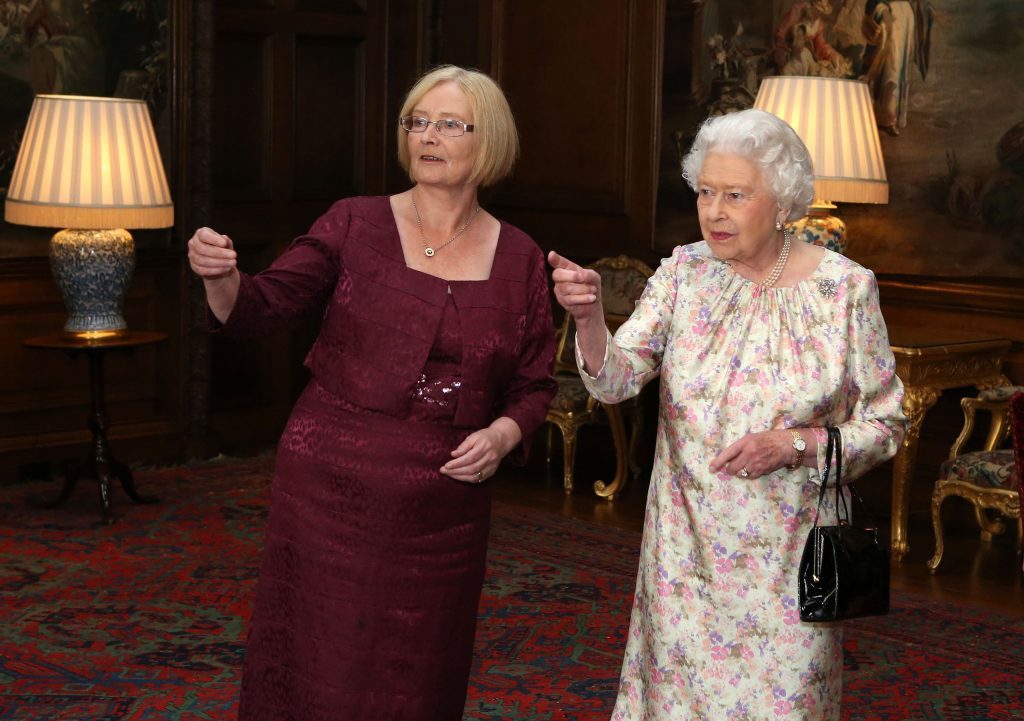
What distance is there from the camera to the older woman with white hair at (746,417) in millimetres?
2961

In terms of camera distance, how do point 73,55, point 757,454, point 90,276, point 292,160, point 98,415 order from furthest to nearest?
1. point 292,160
2. point 73,55
3. point 98,415
4. point 90,276
5. point 757,454

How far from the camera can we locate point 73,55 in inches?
297

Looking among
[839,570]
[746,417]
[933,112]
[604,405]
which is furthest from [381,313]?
[604,405]

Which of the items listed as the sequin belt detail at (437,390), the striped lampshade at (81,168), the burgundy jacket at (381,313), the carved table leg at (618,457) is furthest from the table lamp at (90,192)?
the sequin belt detail at (437,390)

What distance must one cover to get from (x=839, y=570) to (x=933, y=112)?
A: 4.62 meters

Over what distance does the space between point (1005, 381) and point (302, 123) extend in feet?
14.3

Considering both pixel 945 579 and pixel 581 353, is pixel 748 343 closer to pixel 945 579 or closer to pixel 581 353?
pixel 581 353

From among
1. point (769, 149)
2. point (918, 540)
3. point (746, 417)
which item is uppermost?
point (769, 149)

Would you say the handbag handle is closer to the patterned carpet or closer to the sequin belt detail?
the sequin belt detail

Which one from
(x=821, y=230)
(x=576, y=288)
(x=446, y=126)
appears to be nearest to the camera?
(x=576, y=288)

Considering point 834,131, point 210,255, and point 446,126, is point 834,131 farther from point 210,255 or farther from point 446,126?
point 210,255

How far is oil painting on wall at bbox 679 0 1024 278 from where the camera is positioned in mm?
6766

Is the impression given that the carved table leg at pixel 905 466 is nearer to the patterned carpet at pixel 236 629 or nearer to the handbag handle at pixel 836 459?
the patterned carpet at pixel 236 629

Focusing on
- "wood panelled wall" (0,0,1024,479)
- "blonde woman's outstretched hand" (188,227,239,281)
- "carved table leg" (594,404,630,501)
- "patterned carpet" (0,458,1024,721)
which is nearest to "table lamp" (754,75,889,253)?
"wood panelled wall" (0,0,1024,479)
